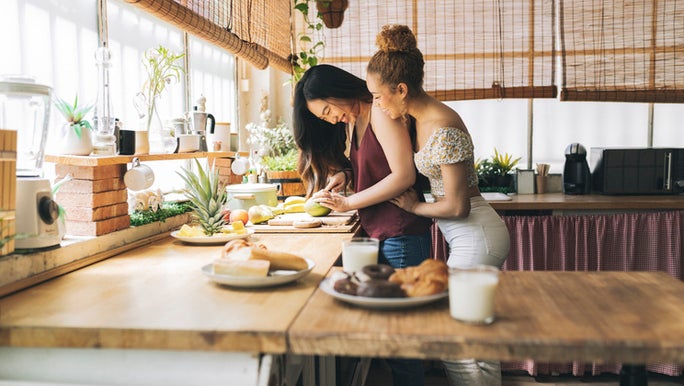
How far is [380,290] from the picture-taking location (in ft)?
4.34

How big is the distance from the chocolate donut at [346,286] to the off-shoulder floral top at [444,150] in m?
0.73

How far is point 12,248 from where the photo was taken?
5.28 ft

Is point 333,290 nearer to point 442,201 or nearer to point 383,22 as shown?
point 442,201

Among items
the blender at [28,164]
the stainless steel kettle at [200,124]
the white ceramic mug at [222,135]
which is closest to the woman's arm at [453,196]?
the blender at [28,164]

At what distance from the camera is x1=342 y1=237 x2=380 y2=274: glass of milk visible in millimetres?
1579

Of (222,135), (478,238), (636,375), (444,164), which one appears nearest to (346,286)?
(444,164)

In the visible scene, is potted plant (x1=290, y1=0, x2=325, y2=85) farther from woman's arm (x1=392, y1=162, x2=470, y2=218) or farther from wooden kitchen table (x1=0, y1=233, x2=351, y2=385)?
wooden kitchen table (x1=0, y1=233, x2=351, y2=385)

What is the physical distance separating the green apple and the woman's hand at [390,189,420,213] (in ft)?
2.34

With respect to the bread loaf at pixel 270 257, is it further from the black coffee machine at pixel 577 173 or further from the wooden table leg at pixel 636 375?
the black coffee machine at pixel 577 173

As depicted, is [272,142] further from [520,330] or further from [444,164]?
[520,330]

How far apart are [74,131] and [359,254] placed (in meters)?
1.07

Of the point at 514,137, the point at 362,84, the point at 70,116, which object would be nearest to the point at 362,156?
the point at 362,84

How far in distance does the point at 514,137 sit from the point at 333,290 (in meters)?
3.81

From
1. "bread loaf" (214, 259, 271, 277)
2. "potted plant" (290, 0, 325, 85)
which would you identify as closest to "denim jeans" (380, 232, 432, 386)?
"bread loaf" (214, 259, 271, 277)
